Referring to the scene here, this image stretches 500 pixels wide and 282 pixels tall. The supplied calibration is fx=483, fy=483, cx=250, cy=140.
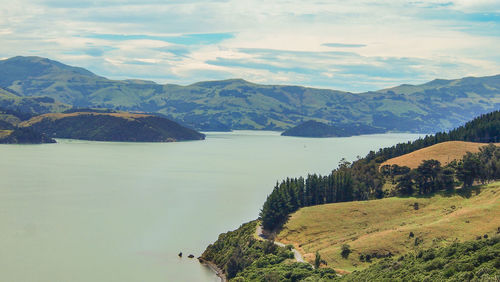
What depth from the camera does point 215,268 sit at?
97.2 metres

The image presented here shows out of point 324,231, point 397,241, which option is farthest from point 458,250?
point 324,231

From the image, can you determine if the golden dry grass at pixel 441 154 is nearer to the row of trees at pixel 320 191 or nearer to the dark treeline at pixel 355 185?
the dark treeline at pixel 355 185

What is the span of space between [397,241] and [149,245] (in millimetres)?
54388

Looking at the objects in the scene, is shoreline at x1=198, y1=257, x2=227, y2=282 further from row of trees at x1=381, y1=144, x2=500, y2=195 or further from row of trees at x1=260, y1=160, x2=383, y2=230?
row of trees at x1=381, y1=144, x2=500, y2=195

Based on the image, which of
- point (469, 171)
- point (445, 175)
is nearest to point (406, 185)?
point (445, 175)

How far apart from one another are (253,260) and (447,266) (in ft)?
137

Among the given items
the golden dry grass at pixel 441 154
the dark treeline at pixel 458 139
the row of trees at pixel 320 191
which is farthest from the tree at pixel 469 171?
the dark treeline at pixel 458 139

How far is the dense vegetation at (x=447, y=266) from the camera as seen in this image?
171 feet

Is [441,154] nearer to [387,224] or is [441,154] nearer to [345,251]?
[387,224]

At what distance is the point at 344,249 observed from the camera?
3393 inches

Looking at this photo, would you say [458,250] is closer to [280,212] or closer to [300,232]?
[300,232]

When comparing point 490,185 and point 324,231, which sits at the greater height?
point 490,185

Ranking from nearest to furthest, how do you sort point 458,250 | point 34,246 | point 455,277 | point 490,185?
point 455,277
point 458,250
point 34,246
point 490,185

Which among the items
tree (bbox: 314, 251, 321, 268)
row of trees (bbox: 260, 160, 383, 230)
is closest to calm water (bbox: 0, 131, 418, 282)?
row of trees (bbox: 260, 160, 383, 230)
